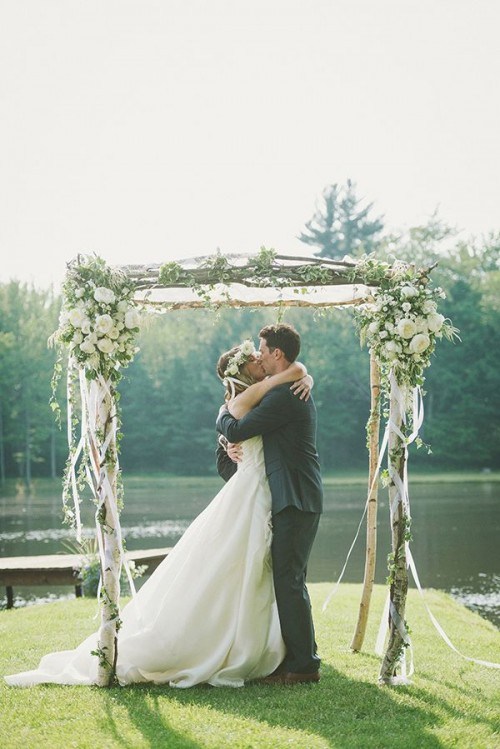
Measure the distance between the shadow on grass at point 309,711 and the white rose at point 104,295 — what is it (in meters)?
2.70

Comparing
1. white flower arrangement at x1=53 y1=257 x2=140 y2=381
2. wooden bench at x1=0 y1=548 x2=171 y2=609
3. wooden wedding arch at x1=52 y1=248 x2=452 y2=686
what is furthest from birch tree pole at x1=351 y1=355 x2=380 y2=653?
wooden bench at x1=0 y1=548 x2=171 y2=609

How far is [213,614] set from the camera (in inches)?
239

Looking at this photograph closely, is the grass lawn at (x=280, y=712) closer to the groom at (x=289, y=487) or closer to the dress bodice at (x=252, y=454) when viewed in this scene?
the groom at (x=289, y=487)

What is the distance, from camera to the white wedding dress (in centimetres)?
603

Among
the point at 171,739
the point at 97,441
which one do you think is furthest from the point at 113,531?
the point at 171,739

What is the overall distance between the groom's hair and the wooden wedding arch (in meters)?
0.33

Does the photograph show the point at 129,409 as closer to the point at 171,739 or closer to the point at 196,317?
the point at 196,317

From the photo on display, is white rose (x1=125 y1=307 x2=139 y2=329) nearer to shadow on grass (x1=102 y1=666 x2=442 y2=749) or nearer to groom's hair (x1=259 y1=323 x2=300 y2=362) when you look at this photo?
groom's hair (x1=259 y1=323 x2=300 y2=362)

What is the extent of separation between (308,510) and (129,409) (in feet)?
154

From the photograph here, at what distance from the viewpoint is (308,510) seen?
20.1ft

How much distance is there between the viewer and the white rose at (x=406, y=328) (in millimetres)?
5953

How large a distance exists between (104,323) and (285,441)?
1.55 meters

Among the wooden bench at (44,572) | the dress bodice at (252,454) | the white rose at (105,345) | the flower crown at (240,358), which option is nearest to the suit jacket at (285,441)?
the dress bodice at (252,454)

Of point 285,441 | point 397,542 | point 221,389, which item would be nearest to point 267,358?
point 285,441
